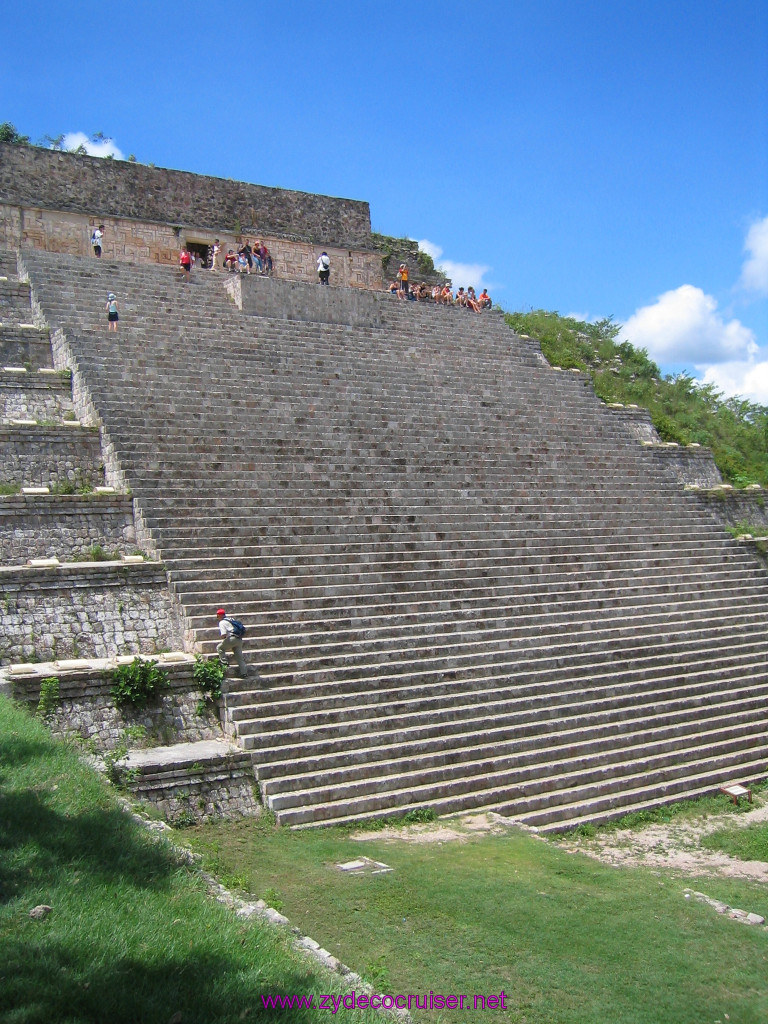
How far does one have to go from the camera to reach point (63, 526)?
11.1 m

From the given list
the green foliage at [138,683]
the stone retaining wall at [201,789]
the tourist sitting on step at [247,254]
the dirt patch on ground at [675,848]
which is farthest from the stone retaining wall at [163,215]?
the dirt patch on ground at [675,848]

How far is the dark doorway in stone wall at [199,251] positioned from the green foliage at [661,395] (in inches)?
304

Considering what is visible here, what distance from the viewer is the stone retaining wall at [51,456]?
12.0 metres

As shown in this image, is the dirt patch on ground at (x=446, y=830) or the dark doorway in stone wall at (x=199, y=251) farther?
the dark doorway in stone wall at (x=199, y=251)

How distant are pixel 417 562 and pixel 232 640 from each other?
3538 millimetres

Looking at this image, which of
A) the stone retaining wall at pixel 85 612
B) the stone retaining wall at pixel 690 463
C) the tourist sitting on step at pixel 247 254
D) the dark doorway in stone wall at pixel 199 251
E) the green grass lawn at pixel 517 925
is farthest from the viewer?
the dark doorway in stone wall at pixel 199 251

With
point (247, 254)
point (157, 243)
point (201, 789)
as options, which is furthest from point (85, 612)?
point (157, 243)

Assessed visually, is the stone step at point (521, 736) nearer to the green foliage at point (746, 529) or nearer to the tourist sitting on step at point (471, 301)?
the green foliage at point (746, 529)

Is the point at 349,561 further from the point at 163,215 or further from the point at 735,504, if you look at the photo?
the point at 163,215

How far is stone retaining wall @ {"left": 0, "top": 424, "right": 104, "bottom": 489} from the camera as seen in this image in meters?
12.0

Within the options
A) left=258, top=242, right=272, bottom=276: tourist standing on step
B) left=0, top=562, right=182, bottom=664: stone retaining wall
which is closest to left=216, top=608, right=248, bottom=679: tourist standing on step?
left=0, top=562, right=182, bottom=664: stone retaining wall

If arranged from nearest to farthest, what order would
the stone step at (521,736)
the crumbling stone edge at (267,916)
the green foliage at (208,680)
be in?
1. the crumbling stone edge at (267,916)
2. the stone step at (521,736)
3. the green foliage at (208,680)

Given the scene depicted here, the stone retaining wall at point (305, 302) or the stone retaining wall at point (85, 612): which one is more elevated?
the stone retaining wall at point (305, 302)

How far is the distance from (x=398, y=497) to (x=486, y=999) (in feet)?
29.1
